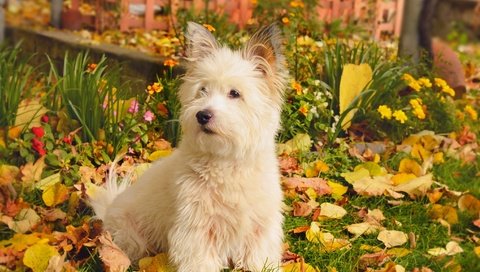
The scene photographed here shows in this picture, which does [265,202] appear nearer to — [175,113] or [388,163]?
[175,113]

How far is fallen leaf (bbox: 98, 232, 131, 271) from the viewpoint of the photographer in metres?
2.98

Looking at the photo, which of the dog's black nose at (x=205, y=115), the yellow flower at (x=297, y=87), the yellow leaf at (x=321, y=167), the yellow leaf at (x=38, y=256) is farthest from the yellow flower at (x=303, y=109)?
the yellow leaf at (x=38, y=256)

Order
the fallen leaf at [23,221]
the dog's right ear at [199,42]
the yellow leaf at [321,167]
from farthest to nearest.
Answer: the yellow leaf at [321,167], the fallen leaf at [23,221], the dog's right ear at [199,42]

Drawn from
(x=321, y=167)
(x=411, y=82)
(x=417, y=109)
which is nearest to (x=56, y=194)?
(x=321, y=167)

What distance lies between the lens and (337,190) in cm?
404

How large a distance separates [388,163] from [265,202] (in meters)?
1.84

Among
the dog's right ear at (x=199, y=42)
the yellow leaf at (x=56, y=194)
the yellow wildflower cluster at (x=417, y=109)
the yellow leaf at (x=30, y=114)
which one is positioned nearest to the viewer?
the dog's right ear at (x=199, y=42)

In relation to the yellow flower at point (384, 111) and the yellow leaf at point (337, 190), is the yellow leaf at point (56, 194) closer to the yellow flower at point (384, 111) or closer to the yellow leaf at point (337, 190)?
the yellow leaf at point (337, 190)

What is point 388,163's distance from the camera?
15.1 feet

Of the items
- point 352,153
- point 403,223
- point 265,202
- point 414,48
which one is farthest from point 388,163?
point 265,202

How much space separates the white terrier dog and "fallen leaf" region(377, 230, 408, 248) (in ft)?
2.40

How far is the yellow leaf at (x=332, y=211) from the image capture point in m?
3.78

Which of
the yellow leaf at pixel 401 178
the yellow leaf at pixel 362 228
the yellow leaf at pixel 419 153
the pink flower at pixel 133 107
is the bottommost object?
the yellow leaf at pixel 362 228

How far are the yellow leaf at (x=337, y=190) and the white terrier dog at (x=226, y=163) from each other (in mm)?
979
